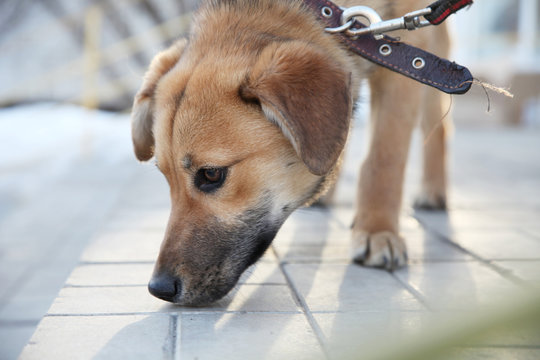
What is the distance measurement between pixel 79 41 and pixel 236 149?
16.1m

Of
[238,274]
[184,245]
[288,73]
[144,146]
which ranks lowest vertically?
[238,274]

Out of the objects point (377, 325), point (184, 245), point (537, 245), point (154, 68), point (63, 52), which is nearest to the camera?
point (377, 325)

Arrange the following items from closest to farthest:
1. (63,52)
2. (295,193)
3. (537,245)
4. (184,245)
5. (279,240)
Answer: (184,245) < (295,193) < (537,245) < (279,240) < (63,52)

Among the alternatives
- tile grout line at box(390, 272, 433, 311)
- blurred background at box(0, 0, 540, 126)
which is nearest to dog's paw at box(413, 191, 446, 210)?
tile grout line at box(390, 272, 433, 311)

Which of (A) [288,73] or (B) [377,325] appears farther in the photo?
(A) [288,73]

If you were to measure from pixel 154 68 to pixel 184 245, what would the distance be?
1.06m

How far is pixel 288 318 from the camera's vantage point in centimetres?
210

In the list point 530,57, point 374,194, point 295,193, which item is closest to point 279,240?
point 374,194

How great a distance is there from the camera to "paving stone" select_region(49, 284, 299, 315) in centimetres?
219

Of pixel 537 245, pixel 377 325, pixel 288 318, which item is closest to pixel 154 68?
pixel 288 318

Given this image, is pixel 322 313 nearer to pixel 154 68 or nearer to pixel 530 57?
pixel 154 68

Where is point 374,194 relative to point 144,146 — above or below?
below

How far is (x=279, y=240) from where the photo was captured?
3.31 metres

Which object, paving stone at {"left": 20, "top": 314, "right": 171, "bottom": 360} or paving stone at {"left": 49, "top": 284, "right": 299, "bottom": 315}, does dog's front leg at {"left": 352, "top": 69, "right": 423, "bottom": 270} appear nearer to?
paving stone at {"left": 49, "top": 284, "right": 299, "bottom": 315}
